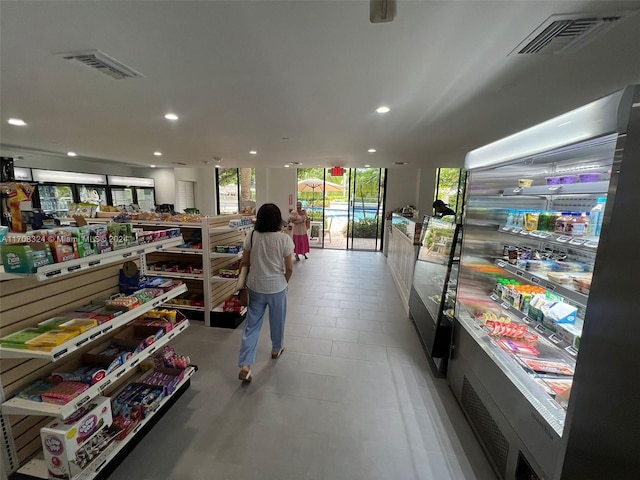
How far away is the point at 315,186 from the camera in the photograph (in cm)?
964

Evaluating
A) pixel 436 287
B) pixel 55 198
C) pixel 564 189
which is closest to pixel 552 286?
pixel 564 189

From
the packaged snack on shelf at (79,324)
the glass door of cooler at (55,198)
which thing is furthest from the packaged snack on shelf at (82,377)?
the glass door of cooler at (55,198)

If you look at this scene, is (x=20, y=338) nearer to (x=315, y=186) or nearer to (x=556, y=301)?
(x=556, y=301)

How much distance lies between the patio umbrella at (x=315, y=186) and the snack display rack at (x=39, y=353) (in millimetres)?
8024

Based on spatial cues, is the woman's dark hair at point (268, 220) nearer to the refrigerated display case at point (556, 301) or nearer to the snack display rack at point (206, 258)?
the snack display rack at point (206, 258)

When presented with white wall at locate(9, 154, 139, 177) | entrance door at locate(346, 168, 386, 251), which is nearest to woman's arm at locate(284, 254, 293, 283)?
entrance door at locate(346, 168, 386, 251)

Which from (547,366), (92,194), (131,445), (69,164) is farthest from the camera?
(92,194)

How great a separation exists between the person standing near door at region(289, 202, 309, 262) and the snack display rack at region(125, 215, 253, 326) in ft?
9.52

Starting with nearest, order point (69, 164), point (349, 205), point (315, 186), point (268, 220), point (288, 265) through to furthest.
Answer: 1. point (268, 220)
2. point (288, 265)
3. point (69, 164)
4. point (349, 205)
5. point (315, 186)

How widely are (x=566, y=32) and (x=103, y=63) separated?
10.3ft

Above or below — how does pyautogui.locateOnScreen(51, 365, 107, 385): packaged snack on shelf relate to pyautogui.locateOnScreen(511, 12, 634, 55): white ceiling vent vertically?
below

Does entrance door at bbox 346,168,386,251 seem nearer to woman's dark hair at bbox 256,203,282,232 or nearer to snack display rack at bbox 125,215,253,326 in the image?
snack display rack at bbox 125,215,253,326

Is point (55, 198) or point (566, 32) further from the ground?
point (566, 32)

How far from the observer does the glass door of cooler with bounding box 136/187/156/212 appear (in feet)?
30.1
